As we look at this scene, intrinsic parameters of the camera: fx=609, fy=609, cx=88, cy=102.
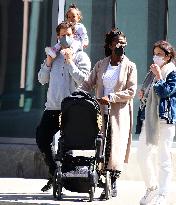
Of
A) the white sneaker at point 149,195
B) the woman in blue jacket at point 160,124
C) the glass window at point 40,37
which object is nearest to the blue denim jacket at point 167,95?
the woman in blue jacket at point 160,124

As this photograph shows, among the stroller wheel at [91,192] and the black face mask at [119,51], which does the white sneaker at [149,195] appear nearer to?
the stroller wheel at [91,192]

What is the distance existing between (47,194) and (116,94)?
5.01ft

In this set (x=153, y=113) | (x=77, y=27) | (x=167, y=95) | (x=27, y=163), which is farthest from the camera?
(x=27, y=163)

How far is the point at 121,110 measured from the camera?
7.16 metres

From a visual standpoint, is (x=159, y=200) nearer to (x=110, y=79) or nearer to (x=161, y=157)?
(x=161, y=157)

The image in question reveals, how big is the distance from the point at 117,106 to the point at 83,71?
0.60 metres

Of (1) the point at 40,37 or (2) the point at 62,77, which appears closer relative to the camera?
(2) the point at 62,77

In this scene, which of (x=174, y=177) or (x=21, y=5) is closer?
(x=174, y=177)

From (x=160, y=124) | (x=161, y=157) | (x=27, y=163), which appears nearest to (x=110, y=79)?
(x=160, y=124)

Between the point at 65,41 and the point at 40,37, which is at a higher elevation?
the point at 40,37

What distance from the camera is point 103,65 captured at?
7.26 m

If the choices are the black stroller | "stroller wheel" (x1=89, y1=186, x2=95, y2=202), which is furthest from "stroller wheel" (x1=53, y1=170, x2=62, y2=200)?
"stroller wheel" (x1=89, y1=186, x2=95, y2=202)

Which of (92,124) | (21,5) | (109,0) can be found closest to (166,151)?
(92,124)

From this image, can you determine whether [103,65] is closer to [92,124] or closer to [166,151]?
[92,124]
